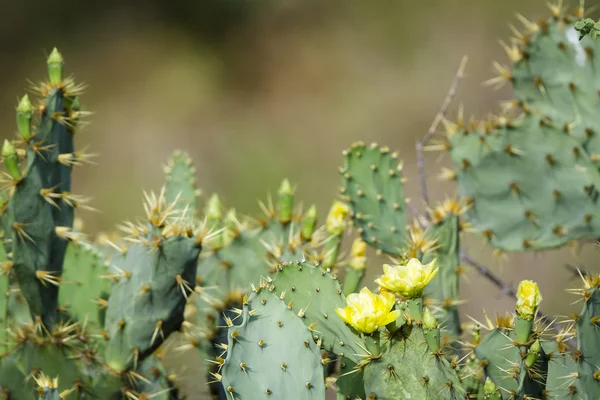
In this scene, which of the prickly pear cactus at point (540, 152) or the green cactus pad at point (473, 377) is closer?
the green cactus pad at point (473, 377)

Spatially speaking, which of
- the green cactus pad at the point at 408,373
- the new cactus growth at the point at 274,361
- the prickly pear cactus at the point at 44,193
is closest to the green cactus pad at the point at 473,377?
the green cactus pad at the point at 408,373

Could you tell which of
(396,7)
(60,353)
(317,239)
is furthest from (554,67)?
(396,7)

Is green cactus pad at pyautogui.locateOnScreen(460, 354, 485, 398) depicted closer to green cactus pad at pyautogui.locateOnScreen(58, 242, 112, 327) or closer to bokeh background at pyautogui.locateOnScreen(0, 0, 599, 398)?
green cactus pad at pyautogui.locateOnScreen(58, 242, 112, 327)

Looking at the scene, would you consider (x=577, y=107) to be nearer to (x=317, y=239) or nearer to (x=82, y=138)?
(x=317, y=239)

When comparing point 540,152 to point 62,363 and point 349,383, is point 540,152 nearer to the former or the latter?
point 349,383

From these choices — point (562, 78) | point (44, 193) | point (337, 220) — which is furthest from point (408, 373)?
point (562, 78)

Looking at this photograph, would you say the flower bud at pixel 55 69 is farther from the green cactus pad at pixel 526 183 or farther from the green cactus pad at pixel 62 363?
the green cactus pad at pixel 526 183

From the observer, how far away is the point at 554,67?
7.16ft

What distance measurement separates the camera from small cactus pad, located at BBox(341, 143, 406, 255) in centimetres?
192

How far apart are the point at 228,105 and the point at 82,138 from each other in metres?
1.10

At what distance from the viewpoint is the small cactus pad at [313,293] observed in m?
1.36

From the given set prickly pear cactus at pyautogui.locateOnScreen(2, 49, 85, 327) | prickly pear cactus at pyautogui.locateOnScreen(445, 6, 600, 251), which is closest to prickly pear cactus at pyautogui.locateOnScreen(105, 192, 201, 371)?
prickly pear cactus at pyautogui.locateOnScreen(2, 49, 85, 327)

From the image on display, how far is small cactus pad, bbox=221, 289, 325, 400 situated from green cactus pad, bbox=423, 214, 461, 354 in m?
0.56

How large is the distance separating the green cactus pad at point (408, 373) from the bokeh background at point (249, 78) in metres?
4.08
